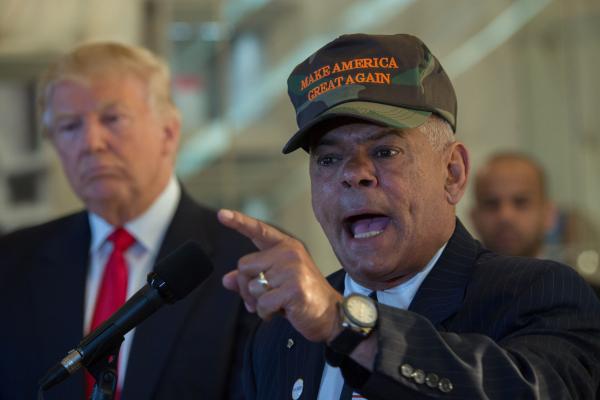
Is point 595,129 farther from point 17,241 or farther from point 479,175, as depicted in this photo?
point 17,241

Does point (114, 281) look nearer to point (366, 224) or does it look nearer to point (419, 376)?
point (366, 224)

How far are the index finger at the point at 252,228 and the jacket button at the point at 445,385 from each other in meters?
0.33

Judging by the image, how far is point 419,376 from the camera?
1.56 metres

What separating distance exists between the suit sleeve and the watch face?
0.06 ft

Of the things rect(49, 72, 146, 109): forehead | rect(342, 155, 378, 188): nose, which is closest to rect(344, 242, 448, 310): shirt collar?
rect(342, 155, 378, 188): nose

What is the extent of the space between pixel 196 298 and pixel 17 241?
2.14 feet

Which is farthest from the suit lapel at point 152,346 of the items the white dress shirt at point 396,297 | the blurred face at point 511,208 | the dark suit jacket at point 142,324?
the blurred face at point 511,208

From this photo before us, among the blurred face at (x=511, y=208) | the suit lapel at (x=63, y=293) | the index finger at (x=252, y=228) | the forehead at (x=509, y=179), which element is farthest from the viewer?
the forehead at (x=509, y=179)

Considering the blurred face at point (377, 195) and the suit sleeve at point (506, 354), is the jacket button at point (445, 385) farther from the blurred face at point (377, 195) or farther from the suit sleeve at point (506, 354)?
the blurred face at point (377, 195)

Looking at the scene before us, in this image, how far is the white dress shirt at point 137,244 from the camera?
285 cm

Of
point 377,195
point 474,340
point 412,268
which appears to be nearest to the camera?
point 474,340

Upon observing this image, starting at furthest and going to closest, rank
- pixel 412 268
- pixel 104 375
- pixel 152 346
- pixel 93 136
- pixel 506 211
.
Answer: pixel 506 211, pixel 93 136, pixel 152 346, pixel 412 268, pixel 104 375

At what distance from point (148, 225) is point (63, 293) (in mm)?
313

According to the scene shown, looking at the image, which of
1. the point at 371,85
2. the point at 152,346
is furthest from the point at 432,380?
the point at 152,346
